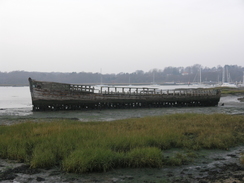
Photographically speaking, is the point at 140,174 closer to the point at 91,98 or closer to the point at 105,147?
the point at 105,147

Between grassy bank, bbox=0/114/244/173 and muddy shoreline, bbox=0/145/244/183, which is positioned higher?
grassy bank, bbox=0/114/244/173

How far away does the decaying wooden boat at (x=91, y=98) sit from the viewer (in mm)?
28234

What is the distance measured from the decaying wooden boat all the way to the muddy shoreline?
2054 cm

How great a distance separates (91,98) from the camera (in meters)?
30.5

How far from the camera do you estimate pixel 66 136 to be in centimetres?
1005

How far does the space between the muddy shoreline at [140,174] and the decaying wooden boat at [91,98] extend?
20538 mm

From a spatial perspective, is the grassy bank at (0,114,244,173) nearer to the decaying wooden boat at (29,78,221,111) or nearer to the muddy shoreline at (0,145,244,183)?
the muddy shoreline at (0,145,244,183)

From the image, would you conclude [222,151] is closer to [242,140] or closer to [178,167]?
[242,140]

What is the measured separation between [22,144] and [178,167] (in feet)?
17.6

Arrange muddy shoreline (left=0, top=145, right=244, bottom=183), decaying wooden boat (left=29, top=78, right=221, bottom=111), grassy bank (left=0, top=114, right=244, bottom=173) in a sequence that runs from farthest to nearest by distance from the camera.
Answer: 1. decaying wooden boat (left=29, top=78, right=221, bottom=111)
2. grassy bank (left=0, top=114, right=244, bottom=173)
3. muddy shoreline (left=0, top=145, right=244, bottom=183)

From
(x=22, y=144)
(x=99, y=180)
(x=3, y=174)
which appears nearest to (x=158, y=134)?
(x=99, y=180)

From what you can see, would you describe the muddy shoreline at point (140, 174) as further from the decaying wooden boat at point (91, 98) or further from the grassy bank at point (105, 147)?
the decaying wooden boat at point (91, 98)

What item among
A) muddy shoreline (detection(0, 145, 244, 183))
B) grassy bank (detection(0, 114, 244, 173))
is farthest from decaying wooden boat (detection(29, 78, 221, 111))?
muddy shoreline (detection(0, 145, 244, 183))

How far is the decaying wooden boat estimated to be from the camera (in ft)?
92.6
